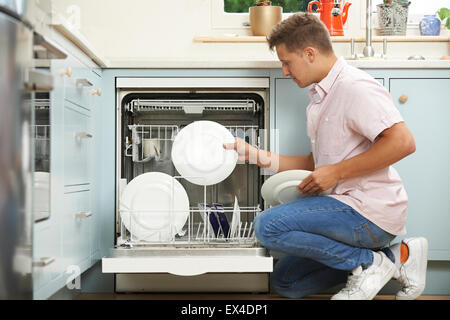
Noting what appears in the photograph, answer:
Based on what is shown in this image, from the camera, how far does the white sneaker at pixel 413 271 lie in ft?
5.89

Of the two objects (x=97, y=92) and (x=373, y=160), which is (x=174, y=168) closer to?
(x=97, y=92)

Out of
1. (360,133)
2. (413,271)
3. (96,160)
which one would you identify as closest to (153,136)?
(96,160)

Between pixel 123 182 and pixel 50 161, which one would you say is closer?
pixel 50 161

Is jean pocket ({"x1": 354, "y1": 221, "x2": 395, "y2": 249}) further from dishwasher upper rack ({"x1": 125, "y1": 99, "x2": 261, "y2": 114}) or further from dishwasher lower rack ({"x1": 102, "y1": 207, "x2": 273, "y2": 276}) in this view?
dishwasher upper rack ({"x1": 125, "y1": 99, "x2": 261, "y2": 114})

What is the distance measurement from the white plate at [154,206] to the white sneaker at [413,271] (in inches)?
29.9

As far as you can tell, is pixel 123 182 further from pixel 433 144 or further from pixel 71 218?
pixel 433 144

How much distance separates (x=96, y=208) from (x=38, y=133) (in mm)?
675

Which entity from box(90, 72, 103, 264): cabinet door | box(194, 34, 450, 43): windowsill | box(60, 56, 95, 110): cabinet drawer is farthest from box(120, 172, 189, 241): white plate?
box(194, 34, 450, 43): windowsill

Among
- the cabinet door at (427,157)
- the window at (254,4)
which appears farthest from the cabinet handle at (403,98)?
the window at (254,4)

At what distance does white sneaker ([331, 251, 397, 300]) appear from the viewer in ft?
5.49

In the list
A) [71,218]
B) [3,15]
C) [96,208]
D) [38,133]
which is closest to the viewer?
[3,15]

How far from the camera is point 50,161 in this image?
142 centimetres

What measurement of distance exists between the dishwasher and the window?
Result: 0.86m
